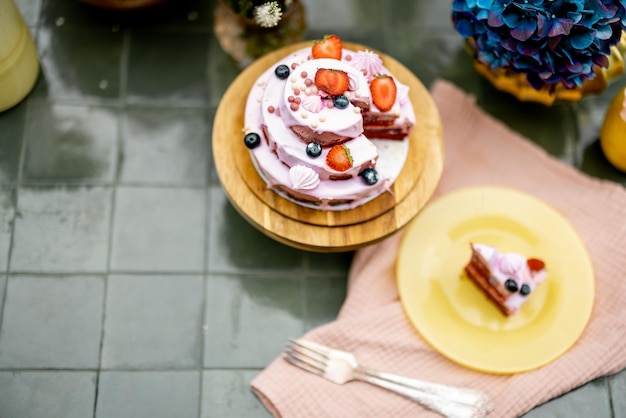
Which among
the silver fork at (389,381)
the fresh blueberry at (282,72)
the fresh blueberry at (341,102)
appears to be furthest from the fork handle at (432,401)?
the fresh blueberry at (282,72)

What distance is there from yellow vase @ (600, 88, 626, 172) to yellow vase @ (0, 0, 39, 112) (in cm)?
221

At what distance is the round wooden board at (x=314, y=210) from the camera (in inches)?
97.7

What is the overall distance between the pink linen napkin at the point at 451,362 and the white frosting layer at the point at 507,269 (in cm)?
26

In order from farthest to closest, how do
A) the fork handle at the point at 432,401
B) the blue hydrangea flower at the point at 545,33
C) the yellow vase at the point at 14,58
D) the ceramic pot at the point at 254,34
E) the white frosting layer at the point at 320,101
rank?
1. the ceramic pot at the point at 254,34
2. the yellow vase at the point at 14,58
3. the fork handle at the point at 432,401
4. the blue hydrangea flower at the point at 545,33
5. the white frosting layer at the point at 320,101

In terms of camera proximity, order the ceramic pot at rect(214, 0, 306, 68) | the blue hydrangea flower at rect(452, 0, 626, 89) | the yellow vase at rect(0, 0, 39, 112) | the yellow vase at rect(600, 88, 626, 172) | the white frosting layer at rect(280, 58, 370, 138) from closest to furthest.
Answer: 1. the white frosting layer at rect(280, 58, 370, 138)
2. the blue hydrangea flower at rect(452, 0, 626, 89)
3. the yellow vase at rect(0, 0, 39, 112)
4. the yellow vase at rect(600, 88, 626, 172)
5. the ceramic pot at rect(214, 0, 306, 68)

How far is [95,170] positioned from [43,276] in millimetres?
448

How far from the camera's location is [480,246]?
2.60 meters

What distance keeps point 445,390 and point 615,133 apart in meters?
1.16

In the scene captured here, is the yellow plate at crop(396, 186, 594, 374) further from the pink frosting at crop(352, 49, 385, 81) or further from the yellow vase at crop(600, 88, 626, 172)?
the pink frosting at crop(352, 49, 385, 81)

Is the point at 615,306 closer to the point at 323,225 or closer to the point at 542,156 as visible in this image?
the point at 542,156

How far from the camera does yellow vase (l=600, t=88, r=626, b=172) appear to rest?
2740 millimetres

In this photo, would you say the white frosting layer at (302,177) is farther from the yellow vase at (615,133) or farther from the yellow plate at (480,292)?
the yellow vase at (615,133)

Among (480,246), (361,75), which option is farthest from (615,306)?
(361,75)

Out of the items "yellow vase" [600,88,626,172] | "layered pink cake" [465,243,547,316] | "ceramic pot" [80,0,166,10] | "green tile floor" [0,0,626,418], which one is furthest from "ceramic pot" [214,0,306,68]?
"yellow vase" [600,88,626,172]
